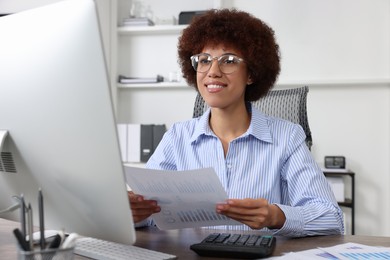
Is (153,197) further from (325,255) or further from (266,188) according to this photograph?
(266,188)

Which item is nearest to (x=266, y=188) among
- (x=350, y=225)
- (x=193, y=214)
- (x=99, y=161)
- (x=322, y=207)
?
(x=322, y=207)

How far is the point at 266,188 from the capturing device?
51.4 inches

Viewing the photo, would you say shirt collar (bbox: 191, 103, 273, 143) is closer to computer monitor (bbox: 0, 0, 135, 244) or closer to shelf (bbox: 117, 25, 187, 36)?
computer monitor (bbox: 0, 0, 135, 244)

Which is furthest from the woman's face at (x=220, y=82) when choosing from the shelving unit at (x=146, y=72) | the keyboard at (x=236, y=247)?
the shelving unit at (x=146, y=72)

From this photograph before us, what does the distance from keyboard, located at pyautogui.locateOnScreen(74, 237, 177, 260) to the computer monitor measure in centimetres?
5

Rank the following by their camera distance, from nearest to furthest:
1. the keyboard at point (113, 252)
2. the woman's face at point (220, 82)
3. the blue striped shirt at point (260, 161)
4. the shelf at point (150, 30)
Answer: the keyboard at point (113, 252) < the blue striped shirt at point (260, 161) < the woman's face at point (220, 82) < the shelf at point (150, 30)

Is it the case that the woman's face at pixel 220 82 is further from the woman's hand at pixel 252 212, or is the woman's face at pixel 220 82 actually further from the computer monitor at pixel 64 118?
the computer monitor at pixel 64 118

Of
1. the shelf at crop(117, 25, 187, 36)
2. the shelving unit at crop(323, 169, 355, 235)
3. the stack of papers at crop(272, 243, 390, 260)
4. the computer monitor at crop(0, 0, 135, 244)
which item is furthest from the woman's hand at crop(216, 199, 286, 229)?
the shelf at crop(117, 25, 187, 36)

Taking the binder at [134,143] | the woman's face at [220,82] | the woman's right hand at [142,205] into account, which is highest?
the woman's face at [220,82]

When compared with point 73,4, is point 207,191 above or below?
below

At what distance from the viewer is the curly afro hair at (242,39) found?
136 centimetres

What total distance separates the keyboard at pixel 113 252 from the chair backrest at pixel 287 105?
0.86 metres

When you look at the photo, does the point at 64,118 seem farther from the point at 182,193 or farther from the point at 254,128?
the point at 254,128

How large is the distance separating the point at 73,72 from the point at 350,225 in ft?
9.68
